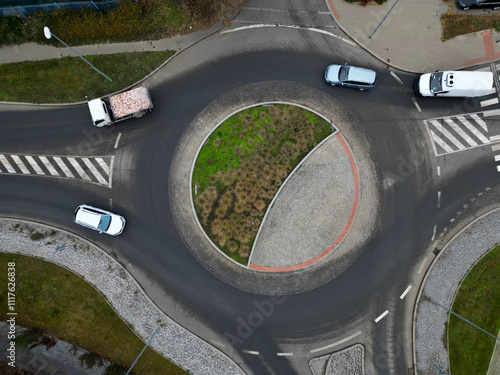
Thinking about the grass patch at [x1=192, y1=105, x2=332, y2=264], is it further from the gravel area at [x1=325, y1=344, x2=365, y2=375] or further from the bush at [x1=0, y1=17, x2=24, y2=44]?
the bush at [x1=0, y1=17, x2=24, y2=44]

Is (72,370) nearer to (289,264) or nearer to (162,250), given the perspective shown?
(162,250)

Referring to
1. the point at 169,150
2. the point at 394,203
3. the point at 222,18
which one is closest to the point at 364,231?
the point at 394,203

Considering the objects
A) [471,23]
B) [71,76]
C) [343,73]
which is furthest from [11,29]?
[471,23]

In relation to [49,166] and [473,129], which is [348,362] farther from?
[49,166]

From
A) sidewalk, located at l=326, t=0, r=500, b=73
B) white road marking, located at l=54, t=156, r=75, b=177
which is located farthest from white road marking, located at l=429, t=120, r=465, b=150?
white road marking, located at l=54, t=156, r=75, b=177

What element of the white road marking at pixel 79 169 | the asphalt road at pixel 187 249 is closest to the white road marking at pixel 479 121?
the asphalt road at pixel 187 249

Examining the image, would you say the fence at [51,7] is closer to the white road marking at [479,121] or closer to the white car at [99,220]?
the white car at [99,220]

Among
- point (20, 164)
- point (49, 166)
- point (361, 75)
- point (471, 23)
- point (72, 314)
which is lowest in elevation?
point (72, 314)
